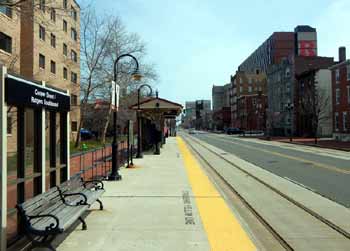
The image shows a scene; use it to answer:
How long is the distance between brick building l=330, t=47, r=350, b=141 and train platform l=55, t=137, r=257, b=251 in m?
47.5

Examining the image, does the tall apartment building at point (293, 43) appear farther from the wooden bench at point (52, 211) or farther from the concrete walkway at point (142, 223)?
the wooden bench at point (52, 211)

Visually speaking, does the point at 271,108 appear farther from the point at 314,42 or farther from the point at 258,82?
the point at 258,82

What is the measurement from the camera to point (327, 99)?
68688 mm

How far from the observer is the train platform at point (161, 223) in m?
6.97

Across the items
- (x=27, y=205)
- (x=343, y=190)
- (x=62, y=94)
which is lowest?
(x=343, y=190)

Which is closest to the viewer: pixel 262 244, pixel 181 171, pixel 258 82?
pixel 262 244

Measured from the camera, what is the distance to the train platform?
275 inches

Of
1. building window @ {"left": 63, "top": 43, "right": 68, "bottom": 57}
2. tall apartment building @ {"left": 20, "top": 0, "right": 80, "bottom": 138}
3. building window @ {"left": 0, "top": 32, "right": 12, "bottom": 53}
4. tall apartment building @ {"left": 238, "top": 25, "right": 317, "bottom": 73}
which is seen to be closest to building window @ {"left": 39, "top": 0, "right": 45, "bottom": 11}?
tall apartment building @ {"left": 20, "top": 0, "right": 80, "bottom": 138}

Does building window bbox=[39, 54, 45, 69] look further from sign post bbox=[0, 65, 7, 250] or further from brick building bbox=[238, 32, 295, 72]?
brick building bbox=[238, 32, 295, 72]

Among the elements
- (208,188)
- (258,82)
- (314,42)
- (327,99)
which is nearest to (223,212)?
(208,188)

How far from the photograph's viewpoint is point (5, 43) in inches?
1373

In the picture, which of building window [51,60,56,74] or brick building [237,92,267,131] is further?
brick building [237,92,267,131]

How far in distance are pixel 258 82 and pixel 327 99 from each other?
87613mm

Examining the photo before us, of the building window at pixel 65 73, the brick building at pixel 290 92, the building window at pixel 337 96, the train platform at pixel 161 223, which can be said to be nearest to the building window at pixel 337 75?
the building window at pixel 337 96
